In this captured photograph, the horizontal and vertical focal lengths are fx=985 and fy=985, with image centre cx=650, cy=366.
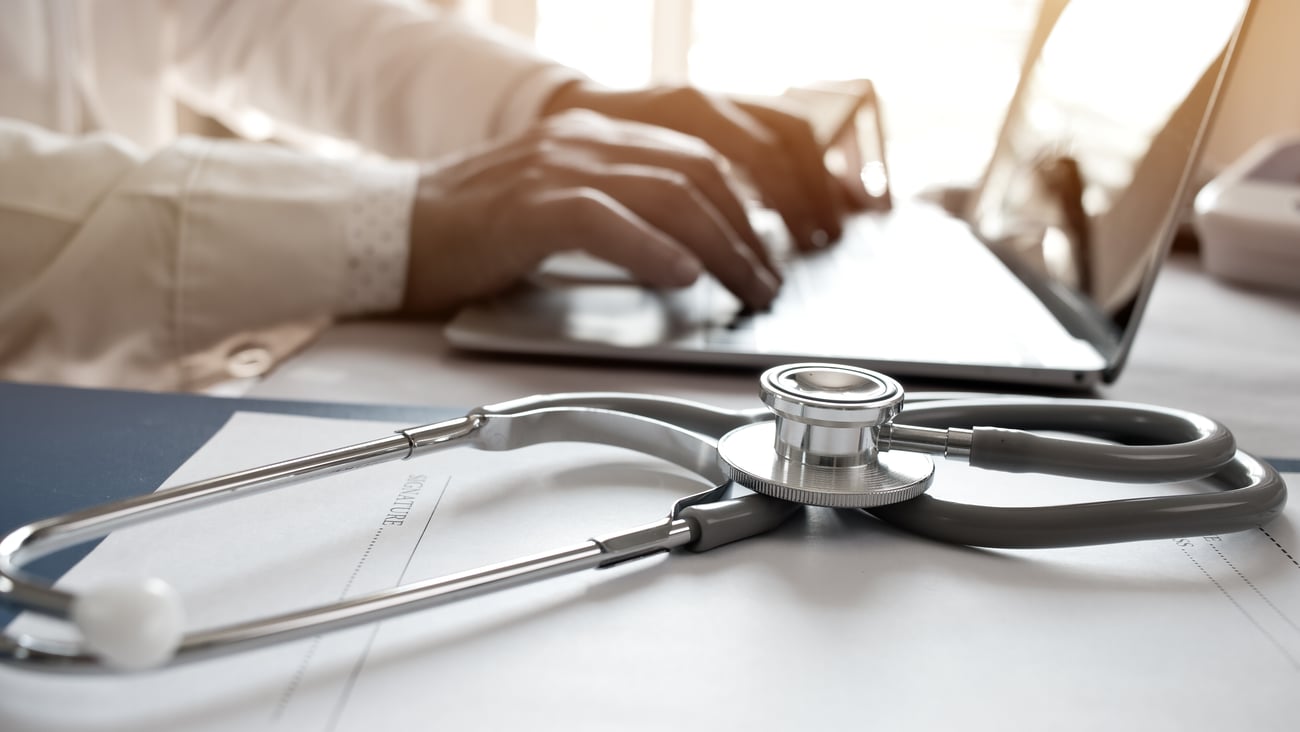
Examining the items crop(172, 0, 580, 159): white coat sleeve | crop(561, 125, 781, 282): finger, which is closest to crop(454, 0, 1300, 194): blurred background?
crop(172, 0, 580, 159): white coat sleeve

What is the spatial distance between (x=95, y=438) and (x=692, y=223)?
0.38 m

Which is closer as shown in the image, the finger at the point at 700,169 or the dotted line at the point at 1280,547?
the dotted line at the point at 1280,547

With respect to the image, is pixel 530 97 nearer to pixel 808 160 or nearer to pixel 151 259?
pixel 808 160

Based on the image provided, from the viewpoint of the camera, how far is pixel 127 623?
0.22 m

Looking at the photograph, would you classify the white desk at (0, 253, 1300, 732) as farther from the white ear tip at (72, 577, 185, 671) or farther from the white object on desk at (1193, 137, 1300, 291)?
the white object on desk at (1193, 137, 1300, 291)

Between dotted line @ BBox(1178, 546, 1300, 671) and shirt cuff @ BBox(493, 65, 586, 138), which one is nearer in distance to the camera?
dotted line @ BBox(1178, 546, 1300, 671)

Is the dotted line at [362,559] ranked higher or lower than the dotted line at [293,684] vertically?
lower

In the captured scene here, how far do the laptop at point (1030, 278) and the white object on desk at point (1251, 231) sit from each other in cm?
18

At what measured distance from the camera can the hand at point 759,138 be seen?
89 centimetres

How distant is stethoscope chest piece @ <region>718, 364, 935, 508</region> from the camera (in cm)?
35

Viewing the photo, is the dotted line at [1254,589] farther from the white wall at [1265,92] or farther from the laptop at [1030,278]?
→ the white wall at [1265,92]

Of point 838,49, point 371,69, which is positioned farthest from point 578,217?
point 838,49

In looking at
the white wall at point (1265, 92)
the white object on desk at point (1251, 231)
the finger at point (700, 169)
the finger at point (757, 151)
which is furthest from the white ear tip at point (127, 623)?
the white wall at point (1265, 92)

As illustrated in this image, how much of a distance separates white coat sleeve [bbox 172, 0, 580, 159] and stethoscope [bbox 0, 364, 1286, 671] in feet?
2.12
